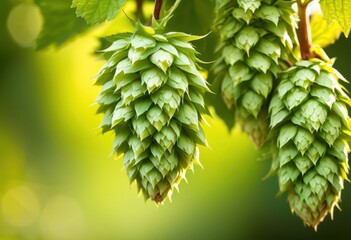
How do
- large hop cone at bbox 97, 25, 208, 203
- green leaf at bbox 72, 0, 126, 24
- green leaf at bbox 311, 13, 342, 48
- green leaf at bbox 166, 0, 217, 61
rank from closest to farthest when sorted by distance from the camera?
large hop cone at bbox 97, 25, 208, 203
green leaf at bbox 72, 0, 126, 24
green leaf at bbox 166, 0, 217, 61
green leaf at bbox 311, 13, 342, 48

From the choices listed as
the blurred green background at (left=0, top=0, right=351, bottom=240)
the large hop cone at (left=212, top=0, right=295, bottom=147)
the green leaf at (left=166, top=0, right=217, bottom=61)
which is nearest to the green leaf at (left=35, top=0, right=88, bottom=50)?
the green leaf at (left=166, top=0, right=217, bottom=61)

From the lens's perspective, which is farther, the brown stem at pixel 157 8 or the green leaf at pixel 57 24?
the green leaf at pixel 57 24

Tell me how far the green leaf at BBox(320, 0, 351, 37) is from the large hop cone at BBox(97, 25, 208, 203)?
1.18 ft

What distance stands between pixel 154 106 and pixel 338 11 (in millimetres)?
536

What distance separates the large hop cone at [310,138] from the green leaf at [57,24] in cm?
87

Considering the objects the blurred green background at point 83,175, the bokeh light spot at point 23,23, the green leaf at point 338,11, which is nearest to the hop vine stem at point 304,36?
the green leaf at point 338,11

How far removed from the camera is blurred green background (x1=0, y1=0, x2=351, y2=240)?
4.30m

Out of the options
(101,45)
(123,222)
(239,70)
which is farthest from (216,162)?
(239,70)

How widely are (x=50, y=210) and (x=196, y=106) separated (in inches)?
121

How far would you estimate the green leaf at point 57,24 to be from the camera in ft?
8.37

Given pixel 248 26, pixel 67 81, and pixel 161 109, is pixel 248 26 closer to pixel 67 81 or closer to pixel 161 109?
pixel 161 109

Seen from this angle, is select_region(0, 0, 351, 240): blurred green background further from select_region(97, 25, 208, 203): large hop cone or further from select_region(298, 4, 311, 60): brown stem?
select_region(97, 25, 208, 203): large hop cone

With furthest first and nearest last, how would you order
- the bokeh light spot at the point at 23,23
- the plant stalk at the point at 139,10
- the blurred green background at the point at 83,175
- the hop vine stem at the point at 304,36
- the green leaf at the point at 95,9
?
the blurred green background at the point at 83,175 → the bokeh light spot at the point at 23,23 → the plant stalk at the point at 139,10 → the hop vine stem at the point at 304,36 → the green leaf at the point at 95,9

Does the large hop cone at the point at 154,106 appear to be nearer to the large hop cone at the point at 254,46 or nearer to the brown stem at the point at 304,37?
the large hop cone at the point at 254,46
